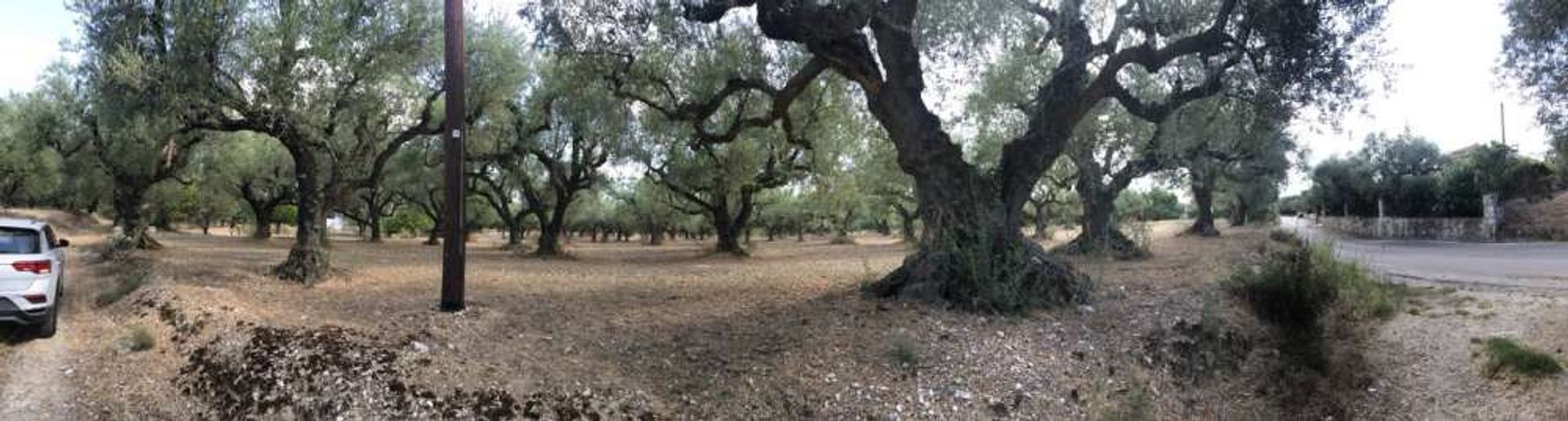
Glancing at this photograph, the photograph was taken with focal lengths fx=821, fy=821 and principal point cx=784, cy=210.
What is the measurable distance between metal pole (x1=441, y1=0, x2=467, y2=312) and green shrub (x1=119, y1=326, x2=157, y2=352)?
2662 millimetres

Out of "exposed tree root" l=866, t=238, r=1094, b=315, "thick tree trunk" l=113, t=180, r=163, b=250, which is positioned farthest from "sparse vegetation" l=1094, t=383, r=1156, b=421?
"thick tree trunk" l=113, t=180, r=163, b=250

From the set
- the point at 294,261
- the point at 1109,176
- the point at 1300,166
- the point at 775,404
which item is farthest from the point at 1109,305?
the point at 1300,166

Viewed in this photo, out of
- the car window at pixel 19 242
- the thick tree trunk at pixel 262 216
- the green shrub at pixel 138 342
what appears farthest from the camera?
the thick tree trunk at pixel 262 216

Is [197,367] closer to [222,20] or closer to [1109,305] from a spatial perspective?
[222,20]

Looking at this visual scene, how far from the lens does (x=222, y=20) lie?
11453 millimetres

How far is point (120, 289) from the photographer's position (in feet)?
37.3

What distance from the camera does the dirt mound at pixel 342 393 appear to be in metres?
5.96

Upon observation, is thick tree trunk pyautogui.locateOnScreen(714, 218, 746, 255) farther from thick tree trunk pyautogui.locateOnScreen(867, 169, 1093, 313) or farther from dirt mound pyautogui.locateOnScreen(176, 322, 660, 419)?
dirt mound pyautogui.locateOnScreen(176, 322, 660, 419)

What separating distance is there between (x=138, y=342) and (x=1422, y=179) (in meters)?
41.9

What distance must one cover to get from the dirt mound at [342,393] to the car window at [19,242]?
2931 mm

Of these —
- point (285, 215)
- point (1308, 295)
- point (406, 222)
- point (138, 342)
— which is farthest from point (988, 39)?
point (285, 215)

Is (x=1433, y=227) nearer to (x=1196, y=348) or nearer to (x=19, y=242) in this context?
(x=1196, y=348)

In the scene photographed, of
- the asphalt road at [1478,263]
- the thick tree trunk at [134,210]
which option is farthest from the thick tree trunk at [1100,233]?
the thick tree trunk at [134,210]

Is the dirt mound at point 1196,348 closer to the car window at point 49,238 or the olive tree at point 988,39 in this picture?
the olive tree at point 988,39
